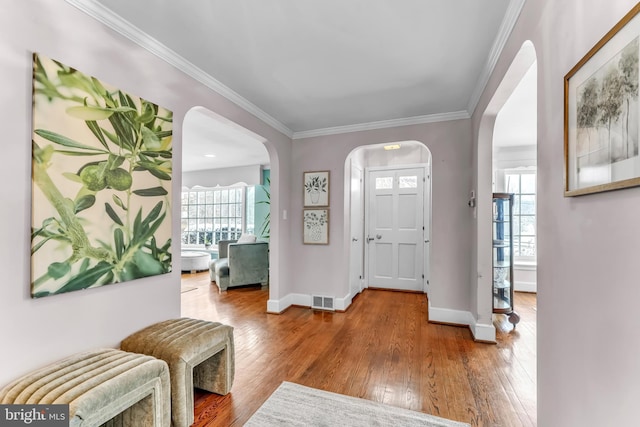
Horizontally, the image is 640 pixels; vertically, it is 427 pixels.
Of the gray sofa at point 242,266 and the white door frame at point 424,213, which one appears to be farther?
the gray sofa at point 242,266

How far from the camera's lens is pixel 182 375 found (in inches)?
63.3

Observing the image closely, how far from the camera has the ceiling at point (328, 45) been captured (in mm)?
1676

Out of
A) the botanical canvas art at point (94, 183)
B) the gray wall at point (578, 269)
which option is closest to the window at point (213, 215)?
the botanical canvas art at point (94, 183)

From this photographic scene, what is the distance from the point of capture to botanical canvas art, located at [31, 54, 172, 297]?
1418mm

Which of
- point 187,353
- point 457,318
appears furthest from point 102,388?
point 457,318

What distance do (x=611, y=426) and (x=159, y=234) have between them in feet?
8.01

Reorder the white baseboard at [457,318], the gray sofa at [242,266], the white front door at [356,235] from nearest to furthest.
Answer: the white baseboard at [457,318] < the white front door at [356,235] < the gray sofa at [242,266]

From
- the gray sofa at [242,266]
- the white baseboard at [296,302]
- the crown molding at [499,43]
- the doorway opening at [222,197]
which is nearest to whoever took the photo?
the crown molding at [499,43]

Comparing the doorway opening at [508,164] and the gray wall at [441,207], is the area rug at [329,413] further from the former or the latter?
the gray wall at [441,207]

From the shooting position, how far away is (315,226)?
389cm

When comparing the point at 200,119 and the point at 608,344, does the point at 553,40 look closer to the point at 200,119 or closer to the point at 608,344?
the point at 608,344

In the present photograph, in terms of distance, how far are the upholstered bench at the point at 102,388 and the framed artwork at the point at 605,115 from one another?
2.04m

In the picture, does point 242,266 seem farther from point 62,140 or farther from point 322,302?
point 62,140

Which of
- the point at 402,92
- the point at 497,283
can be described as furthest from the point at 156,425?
the point at 497,283
